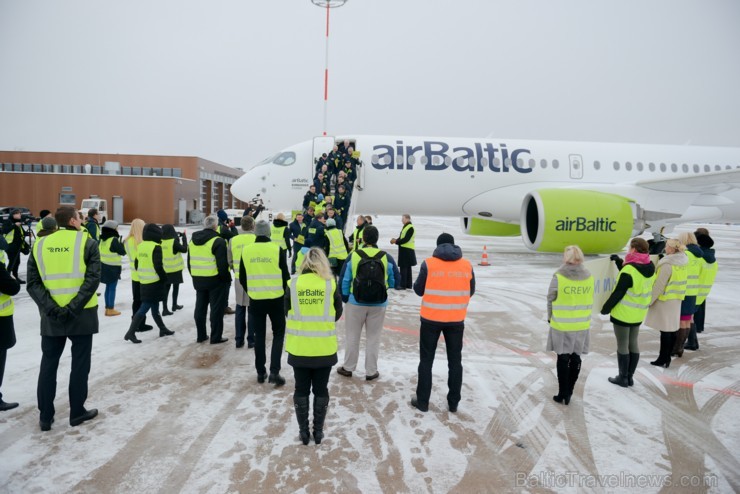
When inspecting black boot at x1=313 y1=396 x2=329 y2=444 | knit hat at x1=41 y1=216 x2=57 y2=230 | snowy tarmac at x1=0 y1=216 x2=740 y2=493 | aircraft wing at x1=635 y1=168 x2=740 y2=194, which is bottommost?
snowy tarmac at x1=0 y1=216 x2=740 y2=493

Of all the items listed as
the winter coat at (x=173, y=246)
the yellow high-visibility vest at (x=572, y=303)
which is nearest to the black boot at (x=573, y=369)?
the yellow high-visibility vest at (x=572, y=303)

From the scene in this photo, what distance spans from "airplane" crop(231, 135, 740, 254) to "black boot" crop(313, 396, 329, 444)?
1093 cm

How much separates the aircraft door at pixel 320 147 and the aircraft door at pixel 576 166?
27.9ft

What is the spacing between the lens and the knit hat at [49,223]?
424 cm

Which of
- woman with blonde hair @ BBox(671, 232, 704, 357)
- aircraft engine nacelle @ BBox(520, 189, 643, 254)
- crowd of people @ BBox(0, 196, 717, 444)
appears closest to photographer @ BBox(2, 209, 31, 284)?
crowd of people @ BBox(0, 196, 717, 444)

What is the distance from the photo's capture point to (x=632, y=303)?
190 inches

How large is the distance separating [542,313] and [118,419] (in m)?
7.09

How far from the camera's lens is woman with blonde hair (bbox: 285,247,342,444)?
364 cm

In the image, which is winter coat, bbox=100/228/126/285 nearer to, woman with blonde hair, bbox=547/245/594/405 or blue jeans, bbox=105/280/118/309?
blue jeans, bbox=105/280/118/309

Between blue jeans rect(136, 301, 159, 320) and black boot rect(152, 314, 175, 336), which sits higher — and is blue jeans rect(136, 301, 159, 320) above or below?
above

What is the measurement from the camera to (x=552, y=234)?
12.7 metres

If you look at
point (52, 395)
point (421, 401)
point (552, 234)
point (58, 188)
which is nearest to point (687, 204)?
point (552, 234)

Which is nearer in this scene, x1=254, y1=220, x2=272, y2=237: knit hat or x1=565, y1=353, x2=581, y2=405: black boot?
x1=565, y1=353, x2=581, y2=405: black boot

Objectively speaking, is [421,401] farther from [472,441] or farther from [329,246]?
[329,246]
